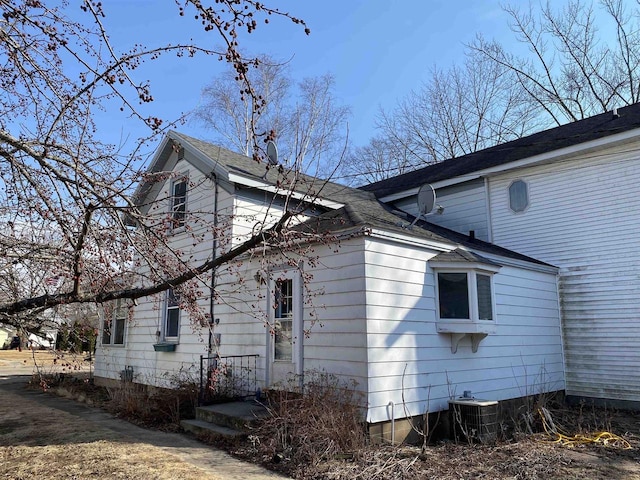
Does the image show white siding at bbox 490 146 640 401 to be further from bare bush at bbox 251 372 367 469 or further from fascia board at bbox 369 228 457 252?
bare bush at bbox 251 372 367 469

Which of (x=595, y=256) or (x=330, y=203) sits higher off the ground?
(x=330, y=203)

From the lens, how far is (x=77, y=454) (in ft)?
20.4

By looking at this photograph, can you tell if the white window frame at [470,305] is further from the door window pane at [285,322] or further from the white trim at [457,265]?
the door window pane at [285,322]

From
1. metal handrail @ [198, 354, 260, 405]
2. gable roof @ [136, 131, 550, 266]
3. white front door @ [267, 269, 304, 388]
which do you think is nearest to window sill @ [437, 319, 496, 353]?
gable roof @ [136, 131, 550, 266]

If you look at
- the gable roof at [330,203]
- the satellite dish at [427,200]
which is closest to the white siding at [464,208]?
the gable roof at [330,203]

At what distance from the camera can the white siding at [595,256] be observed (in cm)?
962

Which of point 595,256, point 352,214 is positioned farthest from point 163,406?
point 595,256

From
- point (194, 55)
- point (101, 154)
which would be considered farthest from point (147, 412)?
point (194, 55)

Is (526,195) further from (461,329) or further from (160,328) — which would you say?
(160,328)

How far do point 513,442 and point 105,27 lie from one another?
7.36 metres

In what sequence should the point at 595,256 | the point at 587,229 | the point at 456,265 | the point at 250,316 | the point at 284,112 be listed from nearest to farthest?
the point at 250,316 → the point at 456,265 → the point at 595,256 → the point at 587,229 → the point at 284,112

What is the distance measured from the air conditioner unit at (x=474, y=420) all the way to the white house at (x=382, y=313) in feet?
0.87

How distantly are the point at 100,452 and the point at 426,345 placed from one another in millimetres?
4794

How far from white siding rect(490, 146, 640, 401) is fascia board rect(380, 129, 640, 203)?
0.82 feet
